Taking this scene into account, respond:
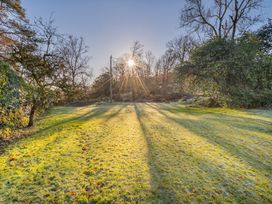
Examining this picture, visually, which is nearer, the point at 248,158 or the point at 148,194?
the point at 148,194

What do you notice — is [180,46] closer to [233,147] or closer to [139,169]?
[233,147]

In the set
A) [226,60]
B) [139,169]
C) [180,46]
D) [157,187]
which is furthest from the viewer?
[180,46]

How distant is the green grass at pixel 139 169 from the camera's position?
2006 millimetres

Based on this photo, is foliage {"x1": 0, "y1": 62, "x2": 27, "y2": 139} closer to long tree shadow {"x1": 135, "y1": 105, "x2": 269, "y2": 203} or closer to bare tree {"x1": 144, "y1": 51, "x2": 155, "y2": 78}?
long tree shadow {"x1": 135, "y1": 105, "x2": 269, "y2": 203}

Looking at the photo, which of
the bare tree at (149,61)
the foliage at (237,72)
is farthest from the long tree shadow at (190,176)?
the bare tree at (149,61)

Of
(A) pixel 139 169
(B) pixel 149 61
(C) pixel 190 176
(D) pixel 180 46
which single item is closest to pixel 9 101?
(A) pixel 139 169

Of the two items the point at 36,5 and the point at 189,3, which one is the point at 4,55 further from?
the point at 189,3

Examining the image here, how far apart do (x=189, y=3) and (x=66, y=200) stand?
1669 cm

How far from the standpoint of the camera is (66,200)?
1.93 meters

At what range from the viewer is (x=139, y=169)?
2627 mm

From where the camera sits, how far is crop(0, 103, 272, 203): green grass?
2.01 metres

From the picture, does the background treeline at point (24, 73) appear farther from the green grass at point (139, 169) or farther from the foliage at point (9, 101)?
the green grass at point (139, 169)

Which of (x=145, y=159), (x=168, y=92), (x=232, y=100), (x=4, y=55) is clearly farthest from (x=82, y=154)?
(x=168, y=92)

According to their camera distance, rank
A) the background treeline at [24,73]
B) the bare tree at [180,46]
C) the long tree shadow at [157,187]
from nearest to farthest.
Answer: the long tree shadow at [157,187] < the background treeline at [24,73] < the bare tree at [180,46]
